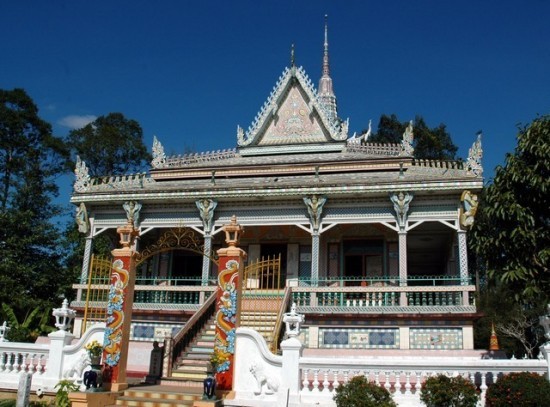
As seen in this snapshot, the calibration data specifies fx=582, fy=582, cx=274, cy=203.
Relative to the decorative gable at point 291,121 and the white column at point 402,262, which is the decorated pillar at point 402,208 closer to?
the white column at point 402,262

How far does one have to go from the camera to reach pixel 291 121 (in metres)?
27.4

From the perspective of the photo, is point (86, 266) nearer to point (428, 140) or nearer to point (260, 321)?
point (260, 321)

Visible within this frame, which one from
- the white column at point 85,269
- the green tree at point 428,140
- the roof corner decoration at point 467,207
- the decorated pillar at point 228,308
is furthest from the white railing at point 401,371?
the green tree at point 428,140

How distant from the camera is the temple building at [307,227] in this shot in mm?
17844

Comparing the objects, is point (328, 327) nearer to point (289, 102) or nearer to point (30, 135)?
point (289, 102)

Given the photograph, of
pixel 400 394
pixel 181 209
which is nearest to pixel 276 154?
pixel 181 209

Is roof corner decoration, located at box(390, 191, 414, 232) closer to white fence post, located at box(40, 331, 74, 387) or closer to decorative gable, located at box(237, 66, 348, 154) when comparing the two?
decorative gable, located at box(237, 66, 348, 154)

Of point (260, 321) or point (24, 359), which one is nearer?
point (24, 359)

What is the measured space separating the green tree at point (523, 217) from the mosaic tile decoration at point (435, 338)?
4559 millimetres

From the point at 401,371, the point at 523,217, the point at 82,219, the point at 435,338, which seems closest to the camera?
the point at 401,371

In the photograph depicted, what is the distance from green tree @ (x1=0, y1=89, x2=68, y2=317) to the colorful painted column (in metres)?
17.1

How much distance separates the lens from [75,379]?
13.0m

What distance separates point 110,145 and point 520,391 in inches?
1472

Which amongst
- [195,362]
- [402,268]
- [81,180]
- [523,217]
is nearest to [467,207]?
[402,268]
